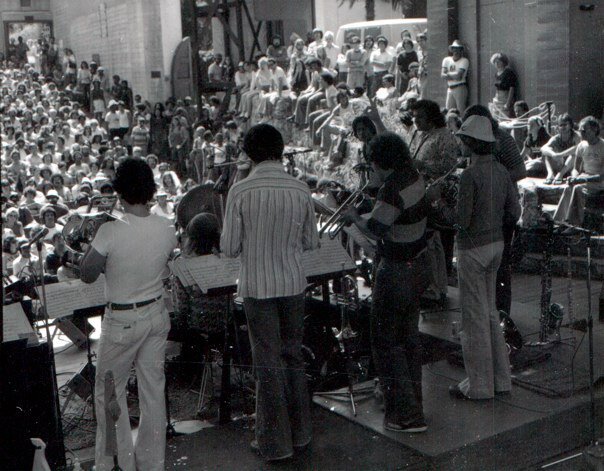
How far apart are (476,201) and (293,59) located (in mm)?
14497

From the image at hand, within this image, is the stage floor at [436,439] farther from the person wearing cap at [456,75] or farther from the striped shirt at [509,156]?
the person wearing cap at [456,75]

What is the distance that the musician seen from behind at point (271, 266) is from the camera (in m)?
4.39

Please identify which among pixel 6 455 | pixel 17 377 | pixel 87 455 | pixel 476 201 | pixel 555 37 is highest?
pixel 555 37

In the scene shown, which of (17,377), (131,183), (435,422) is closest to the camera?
(131,183)

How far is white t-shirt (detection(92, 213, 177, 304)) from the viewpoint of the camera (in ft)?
13.6

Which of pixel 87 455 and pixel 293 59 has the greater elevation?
pixel 293 59

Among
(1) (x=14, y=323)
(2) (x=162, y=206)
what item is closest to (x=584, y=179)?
(2) (x=162, y=206)

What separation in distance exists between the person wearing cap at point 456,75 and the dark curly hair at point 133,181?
34.8 feet

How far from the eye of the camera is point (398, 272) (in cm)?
471

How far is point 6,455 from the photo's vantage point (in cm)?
441

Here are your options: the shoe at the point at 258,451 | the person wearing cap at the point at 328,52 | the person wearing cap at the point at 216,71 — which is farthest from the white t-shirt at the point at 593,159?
the person wearing cap at the point at 216,71

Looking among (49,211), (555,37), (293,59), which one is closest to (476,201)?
(555,37)

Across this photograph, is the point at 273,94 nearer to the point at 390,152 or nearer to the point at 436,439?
the point at 390,152

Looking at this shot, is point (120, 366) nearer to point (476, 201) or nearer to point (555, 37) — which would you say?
point (476, 201)
